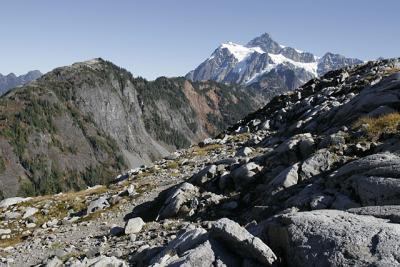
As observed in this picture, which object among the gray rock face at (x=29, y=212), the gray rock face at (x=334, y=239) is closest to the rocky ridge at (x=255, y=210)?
the gray rock face at (x=334, y=239)

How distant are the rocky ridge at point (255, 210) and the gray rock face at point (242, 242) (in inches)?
1.3

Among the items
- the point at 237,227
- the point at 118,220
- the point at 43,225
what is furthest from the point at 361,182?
the point at 43,225

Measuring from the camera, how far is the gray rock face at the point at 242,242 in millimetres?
13438

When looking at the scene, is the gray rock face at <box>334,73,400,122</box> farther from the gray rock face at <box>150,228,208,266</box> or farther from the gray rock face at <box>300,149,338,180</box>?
the gray rock face at <box>150,228,208,266</box>

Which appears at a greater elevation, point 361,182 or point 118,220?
point 361,182

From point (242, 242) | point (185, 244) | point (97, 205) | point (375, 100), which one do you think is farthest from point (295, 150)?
point (97, 205)

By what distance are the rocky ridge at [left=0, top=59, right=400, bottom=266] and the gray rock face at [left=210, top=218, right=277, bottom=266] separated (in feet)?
0.11

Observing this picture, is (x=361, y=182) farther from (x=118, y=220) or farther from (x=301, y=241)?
(x=118, y=220)

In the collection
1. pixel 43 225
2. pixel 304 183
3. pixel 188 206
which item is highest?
pixel 304 183

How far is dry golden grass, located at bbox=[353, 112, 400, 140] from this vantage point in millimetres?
25897

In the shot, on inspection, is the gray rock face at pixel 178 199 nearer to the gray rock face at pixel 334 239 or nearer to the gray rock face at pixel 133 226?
the gray rock face at pixel 133 226

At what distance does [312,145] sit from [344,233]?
16643 millimetres

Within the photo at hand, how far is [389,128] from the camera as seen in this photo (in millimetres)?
25953

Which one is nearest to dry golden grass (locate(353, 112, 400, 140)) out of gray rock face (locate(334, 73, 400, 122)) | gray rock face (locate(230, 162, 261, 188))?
gray rock face (locate(334, 73, 400, 122))
